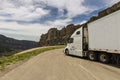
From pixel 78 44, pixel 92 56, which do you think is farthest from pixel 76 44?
pixel 92 56

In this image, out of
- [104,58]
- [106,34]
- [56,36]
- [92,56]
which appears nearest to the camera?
[106,34]

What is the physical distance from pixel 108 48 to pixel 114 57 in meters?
1.11

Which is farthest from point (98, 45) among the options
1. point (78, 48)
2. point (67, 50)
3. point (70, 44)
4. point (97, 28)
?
point (67, 50)

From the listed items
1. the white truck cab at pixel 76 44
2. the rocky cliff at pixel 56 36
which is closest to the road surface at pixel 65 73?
the white truck cab at pixel 76 44

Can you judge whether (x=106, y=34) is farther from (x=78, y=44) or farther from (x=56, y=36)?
(x=56, y=36)

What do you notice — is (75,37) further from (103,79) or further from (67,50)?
(103,79)

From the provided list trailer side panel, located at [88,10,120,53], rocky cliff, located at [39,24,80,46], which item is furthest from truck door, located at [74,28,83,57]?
rocky cliff, located at [39,24,80,46]

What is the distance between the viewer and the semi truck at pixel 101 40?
14469 mm

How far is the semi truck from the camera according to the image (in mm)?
14469

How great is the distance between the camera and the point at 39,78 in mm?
10312

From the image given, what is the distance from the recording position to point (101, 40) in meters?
17.0

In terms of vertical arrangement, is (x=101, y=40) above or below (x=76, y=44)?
above

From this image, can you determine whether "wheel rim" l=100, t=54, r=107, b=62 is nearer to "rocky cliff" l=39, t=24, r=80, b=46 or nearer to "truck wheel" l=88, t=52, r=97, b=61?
"truck wheel" l=88, t=52, r=97, b=61

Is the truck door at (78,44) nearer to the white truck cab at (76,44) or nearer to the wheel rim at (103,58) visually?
the white truck cab at (76,44)
